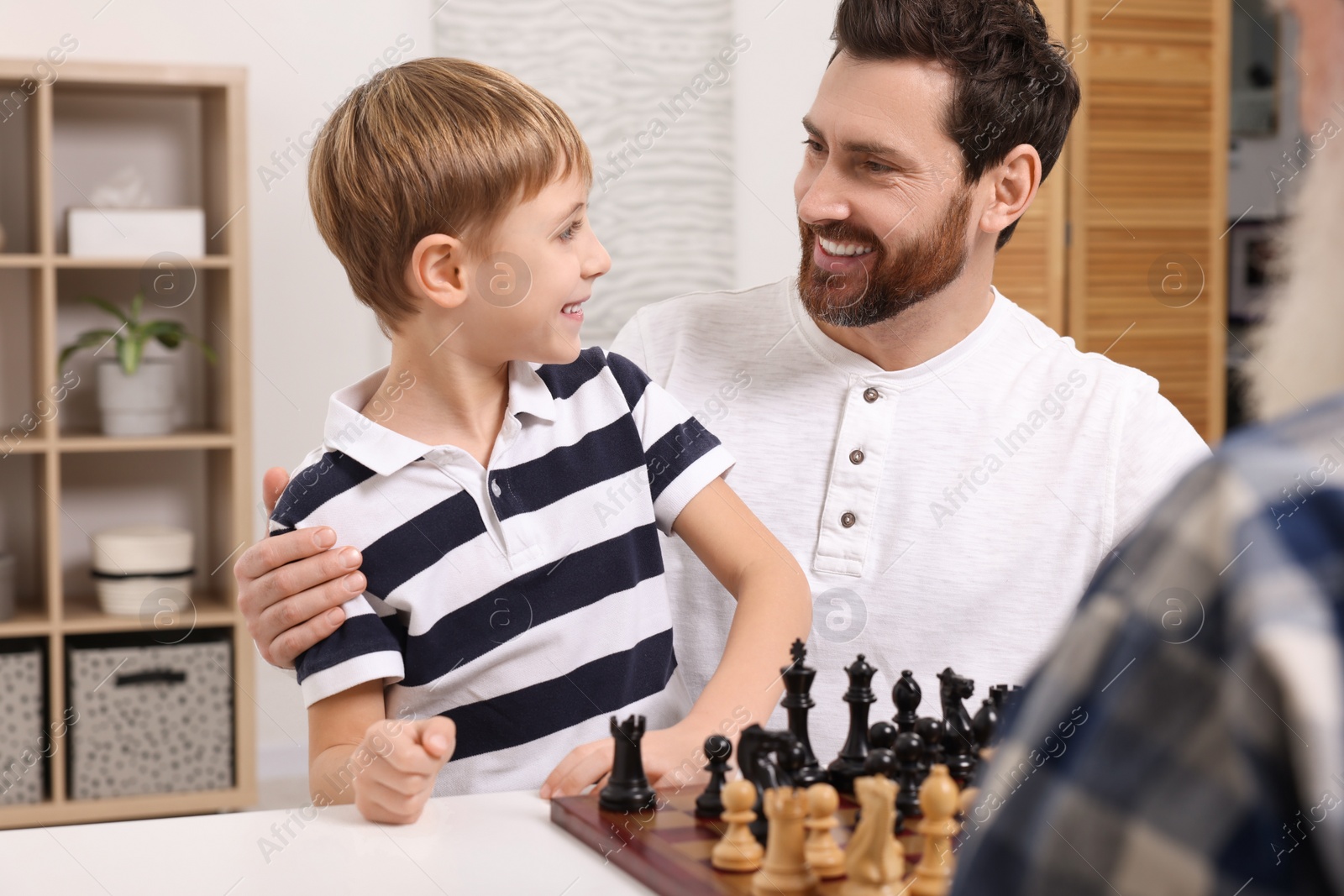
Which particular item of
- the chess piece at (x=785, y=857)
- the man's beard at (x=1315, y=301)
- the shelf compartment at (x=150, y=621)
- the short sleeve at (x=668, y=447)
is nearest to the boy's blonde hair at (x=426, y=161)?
the short sleeve at (x=668, y=447)

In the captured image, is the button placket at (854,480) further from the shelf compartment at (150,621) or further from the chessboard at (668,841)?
Answer: the shelf compartment at (150,621)

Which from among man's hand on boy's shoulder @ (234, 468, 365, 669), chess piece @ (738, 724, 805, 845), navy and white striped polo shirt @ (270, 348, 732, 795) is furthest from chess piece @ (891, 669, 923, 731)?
man's hand on boy's shoulder @ (234, 468, 365, 669)

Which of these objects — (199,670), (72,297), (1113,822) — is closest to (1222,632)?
(1113,822)

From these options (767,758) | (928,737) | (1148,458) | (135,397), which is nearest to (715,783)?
(767,758)

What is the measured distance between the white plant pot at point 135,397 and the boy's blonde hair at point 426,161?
89.4 inches

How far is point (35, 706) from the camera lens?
10.4 ft

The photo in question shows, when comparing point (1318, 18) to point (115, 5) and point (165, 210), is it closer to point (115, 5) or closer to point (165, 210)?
point (165, 210)

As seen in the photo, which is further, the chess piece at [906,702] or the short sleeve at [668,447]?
the short sleeve at [668,447]

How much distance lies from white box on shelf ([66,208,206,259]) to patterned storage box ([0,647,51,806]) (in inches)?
40.6

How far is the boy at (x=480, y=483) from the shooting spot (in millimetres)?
1198

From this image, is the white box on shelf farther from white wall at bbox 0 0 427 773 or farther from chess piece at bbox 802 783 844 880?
chess piece at bbox 802 783 844 880

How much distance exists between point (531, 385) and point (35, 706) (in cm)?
245

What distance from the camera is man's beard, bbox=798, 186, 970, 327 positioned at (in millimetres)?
1594

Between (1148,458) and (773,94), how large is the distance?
267 cm
